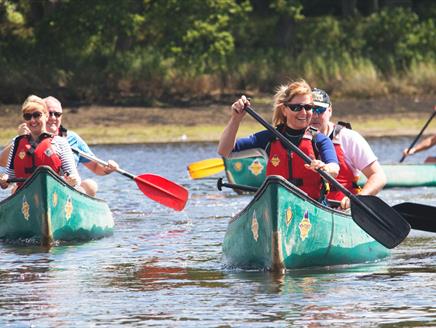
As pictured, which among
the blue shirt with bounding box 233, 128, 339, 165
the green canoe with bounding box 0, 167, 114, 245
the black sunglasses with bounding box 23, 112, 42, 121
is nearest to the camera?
the blue shirt with bounding box 233, 128, 339, 165

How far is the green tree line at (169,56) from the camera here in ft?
114

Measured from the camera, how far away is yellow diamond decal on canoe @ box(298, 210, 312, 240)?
11852 mm

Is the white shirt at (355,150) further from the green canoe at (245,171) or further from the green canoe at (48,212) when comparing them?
the green canoe at (245,171)

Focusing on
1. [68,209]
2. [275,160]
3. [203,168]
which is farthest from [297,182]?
[203,168]

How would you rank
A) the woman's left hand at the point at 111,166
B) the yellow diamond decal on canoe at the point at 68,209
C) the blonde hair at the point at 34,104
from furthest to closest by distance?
1. the woman's left hand at the point at 111,166
2. the yellow diamond decal on canoe at the point at 68,209
3. the blonde hair at the point at 34,104

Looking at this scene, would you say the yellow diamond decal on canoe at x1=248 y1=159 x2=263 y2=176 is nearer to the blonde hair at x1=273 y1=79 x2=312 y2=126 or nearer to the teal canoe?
the teal canoe

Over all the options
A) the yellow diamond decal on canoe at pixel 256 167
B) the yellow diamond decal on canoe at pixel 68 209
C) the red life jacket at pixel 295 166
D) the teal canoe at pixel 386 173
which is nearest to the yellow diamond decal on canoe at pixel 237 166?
the teal canoe at pixel 386 173

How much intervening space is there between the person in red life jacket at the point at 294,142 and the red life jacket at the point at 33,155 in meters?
2.81

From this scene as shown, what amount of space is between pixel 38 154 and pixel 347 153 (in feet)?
10.3

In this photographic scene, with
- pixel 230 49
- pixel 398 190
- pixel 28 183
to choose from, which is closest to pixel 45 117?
pixel 28 183

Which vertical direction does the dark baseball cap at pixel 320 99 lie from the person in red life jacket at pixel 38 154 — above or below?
above

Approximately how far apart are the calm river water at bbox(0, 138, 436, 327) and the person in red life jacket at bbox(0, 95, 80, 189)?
68 cm

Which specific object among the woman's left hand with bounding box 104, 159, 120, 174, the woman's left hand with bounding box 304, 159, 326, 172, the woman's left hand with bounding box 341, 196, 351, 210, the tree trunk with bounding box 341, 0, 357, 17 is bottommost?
the woman's left hand with bounding box 341, 196, 351, 210

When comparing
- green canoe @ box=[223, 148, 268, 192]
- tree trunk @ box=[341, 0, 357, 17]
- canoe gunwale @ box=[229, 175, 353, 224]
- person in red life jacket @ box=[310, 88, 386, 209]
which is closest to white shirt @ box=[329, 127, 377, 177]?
person in red life jacket @ box=[310, 88, 386, 209]
